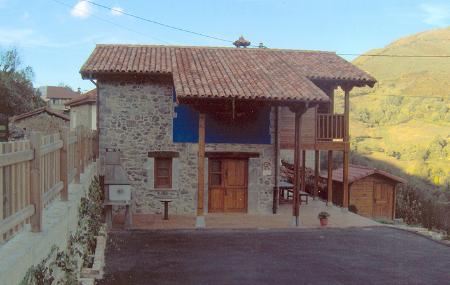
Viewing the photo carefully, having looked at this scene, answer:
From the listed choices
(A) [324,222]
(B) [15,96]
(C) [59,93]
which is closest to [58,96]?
(C) [59,93]

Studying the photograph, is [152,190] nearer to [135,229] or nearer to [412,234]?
[135,229]

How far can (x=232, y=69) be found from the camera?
1550 cm

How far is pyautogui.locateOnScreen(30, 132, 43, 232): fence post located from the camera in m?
4.43

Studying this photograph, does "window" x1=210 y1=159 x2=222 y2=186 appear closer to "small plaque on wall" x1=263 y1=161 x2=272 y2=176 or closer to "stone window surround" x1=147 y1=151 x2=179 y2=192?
"stone window surround" x1=147 y1=151 x2=179 y2=192

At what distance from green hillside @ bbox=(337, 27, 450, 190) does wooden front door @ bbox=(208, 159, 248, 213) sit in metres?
26.3

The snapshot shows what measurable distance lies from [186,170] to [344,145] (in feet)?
17.7

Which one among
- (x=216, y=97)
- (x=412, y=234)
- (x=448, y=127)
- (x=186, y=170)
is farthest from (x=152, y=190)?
(x=448, y=127)

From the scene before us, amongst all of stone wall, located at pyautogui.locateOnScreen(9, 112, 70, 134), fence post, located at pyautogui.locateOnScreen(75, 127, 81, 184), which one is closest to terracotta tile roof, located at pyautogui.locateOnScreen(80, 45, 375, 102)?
fence post, located at pyautogui.locateOnScreen(75, 127, 81, 184)

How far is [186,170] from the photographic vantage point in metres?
15.5

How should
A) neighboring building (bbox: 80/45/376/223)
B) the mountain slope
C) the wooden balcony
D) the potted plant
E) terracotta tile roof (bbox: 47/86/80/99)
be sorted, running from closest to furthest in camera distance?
the potted plant, neighboring building (bbox: 80/45/376/223), the wooden balcony, the mountain slope, terracotta tile roof (bbox: 47/86/80/99)

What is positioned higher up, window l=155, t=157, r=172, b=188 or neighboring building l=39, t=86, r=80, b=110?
neighboring building l=39, t=86, r=80, b=110

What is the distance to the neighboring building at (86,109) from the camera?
26.4 m

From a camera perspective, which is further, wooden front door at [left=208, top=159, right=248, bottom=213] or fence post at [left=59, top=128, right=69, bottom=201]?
wooden front door at [left=208, top=159, right=248, bottom=213]

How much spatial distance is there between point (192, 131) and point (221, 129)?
949 millimetres
